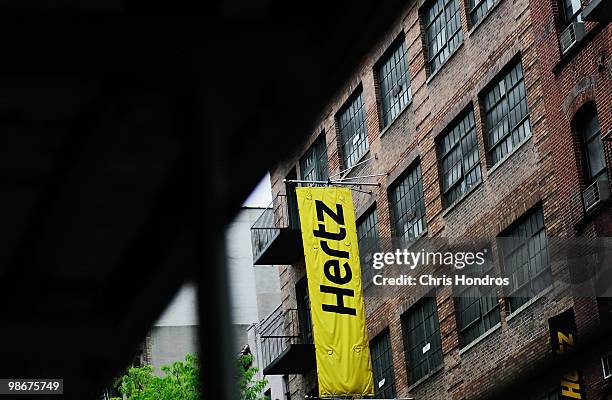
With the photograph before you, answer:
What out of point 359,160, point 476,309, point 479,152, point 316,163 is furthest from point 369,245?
point 479,152

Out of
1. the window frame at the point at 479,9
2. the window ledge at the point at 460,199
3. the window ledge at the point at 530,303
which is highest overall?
the window frame at the point at 479,9

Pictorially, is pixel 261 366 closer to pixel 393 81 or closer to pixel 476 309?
pixel 393 81

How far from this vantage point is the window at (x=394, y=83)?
3212 cm

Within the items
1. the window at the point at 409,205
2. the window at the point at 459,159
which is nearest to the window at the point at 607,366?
the window at the point at 459,159

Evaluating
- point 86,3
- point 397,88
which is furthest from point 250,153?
point 397,88

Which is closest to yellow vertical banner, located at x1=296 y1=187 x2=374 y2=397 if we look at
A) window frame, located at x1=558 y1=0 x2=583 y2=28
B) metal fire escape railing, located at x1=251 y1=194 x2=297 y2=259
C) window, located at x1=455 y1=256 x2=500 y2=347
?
window, located at x1=455 y1=256 x2=500 y2=347

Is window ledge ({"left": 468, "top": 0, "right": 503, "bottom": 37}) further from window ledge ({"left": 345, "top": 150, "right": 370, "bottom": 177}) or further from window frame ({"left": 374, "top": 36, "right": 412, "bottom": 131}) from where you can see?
window ledge ({"left": 345, "top": 150, "right": 370, "bottom": 177})

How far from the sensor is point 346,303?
99.8 ft

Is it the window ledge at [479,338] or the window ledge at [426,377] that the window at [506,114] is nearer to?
the window ledge at [479,338]

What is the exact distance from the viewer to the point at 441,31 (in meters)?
30.3

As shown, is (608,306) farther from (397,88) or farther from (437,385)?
(397,88)

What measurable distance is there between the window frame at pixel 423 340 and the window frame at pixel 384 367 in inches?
35.2

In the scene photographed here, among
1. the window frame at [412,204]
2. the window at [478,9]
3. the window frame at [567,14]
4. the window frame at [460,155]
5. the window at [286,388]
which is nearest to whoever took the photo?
the window frame at [567,14]

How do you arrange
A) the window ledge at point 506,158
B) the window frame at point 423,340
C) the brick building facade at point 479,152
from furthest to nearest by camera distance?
the window frame at point 423,340
the window ledge at point 506,158
the brick building facade at point 479,152
